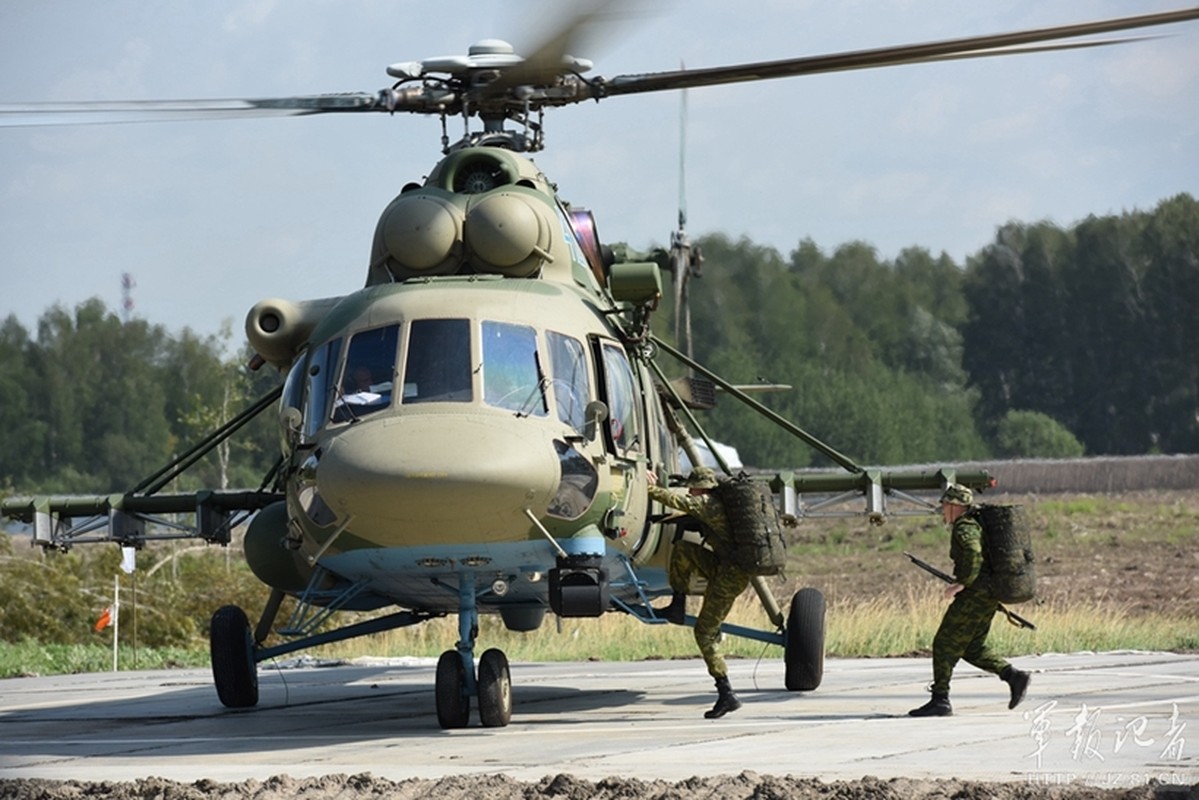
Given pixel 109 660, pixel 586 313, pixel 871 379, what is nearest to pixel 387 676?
pixel 109 660

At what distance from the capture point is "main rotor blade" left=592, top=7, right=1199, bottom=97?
8727mm

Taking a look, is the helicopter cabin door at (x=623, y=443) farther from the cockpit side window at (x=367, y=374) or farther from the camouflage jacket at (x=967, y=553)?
the camouflage jacket at (x=967, y=553)

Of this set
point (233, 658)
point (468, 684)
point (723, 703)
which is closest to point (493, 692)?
point (468, 684)

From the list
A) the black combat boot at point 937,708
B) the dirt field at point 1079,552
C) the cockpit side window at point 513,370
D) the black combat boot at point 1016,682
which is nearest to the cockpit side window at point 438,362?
the cockpit side window at point 513,370

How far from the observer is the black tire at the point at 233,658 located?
13703mm

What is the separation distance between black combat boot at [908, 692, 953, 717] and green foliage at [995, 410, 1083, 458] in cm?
3203

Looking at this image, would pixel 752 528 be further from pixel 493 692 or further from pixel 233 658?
pixel 233 658

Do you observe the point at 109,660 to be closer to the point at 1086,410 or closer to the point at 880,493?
the point at 880,493

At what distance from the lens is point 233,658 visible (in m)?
13.8

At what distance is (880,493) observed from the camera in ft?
47.6

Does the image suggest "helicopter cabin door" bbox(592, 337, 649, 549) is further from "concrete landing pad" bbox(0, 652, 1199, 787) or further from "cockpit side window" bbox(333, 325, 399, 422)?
"cockpit side window" bbox(333, 325, 399, 422)

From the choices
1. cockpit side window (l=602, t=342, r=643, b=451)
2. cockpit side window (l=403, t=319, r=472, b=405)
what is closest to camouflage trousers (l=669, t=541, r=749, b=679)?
cockpit side window (l=602, t=342, r=643, b=451)

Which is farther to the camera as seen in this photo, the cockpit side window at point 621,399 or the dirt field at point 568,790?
the cockpit side window at point 621,399

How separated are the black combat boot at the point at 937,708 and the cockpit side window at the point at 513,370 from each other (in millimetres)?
2951
